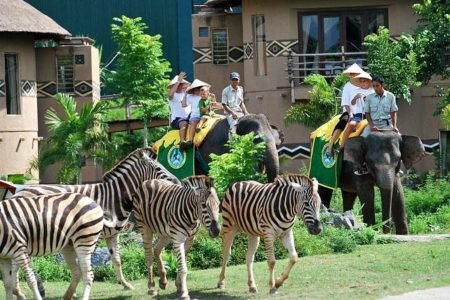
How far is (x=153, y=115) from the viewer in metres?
37.1

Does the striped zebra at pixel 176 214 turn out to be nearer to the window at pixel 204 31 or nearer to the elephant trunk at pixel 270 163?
the elephant trunk at pixel 270 163

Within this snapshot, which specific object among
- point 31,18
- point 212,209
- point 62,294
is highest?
point 31,18

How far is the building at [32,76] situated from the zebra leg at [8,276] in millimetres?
20052

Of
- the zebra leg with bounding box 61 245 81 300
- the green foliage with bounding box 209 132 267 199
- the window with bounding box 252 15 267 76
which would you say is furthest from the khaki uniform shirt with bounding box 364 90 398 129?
the window with bounding box 252 15 267 76

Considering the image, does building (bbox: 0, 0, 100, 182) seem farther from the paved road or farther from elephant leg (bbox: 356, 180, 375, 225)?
the paved road

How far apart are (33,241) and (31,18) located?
70.2ft

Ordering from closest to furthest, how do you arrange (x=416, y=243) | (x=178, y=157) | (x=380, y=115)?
(x=416, y=243), (x=380, y=115), (x=178, y=157)

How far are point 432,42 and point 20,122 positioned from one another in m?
11.4

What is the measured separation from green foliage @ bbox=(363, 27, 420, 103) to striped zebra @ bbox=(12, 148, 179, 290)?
49.1 feet

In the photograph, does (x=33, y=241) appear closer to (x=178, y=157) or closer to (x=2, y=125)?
(x=178, y=157)

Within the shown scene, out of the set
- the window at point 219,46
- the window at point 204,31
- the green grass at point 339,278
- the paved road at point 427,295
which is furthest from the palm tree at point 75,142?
the paved road at point 427,295

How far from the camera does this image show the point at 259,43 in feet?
124

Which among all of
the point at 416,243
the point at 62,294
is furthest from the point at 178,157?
the point at 62,294

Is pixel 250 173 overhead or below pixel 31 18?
below
